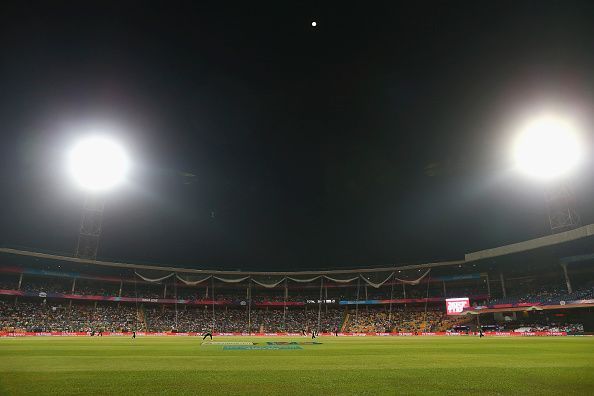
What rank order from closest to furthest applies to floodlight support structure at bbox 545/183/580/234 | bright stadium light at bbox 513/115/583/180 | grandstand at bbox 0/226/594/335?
bright stadium light at bbox 513/115/583/180 < floodlight support structure at bbox 545/183/580/234 < grandstand at bbox 0/226/594/335

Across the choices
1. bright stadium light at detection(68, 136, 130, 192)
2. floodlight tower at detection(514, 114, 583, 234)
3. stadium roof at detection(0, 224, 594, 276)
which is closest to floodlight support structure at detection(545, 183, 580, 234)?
floodlight tower at detection(514, 114, 583, 234)

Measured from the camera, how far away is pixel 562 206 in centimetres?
4709

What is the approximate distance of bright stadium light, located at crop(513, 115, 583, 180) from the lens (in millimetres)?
32719

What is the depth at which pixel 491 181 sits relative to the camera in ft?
150

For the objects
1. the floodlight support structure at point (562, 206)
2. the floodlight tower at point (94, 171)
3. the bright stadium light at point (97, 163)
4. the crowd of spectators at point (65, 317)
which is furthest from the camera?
the crowd of spectators at point (65, 317)

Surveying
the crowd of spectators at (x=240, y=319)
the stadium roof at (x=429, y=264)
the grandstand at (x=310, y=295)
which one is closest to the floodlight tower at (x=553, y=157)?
the stadium roof at (x=429, y=264)

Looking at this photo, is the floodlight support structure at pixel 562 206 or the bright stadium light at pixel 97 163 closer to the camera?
the bright stadium light at pixel 97 163

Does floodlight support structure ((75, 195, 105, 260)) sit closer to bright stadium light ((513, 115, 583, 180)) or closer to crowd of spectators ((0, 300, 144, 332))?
crowd of spectators ((0, 300, 144, 332))

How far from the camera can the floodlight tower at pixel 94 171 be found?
125 ft

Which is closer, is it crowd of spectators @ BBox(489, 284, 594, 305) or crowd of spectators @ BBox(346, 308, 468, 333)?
crowd of spectators @ BBox(489, 284, 594, 305)

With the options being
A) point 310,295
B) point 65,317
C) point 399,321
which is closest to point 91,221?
point 65,317

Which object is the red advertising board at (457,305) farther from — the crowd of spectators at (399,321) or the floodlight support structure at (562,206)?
the floodlight support structure at (562,206)

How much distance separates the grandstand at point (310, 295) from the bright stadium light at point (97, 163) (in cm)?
2160

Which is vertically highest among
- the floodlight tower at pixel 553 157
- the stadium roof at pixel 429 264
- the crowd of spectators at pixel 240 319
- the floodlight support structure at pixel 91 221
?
the floodlight tower at pixel 553 157
